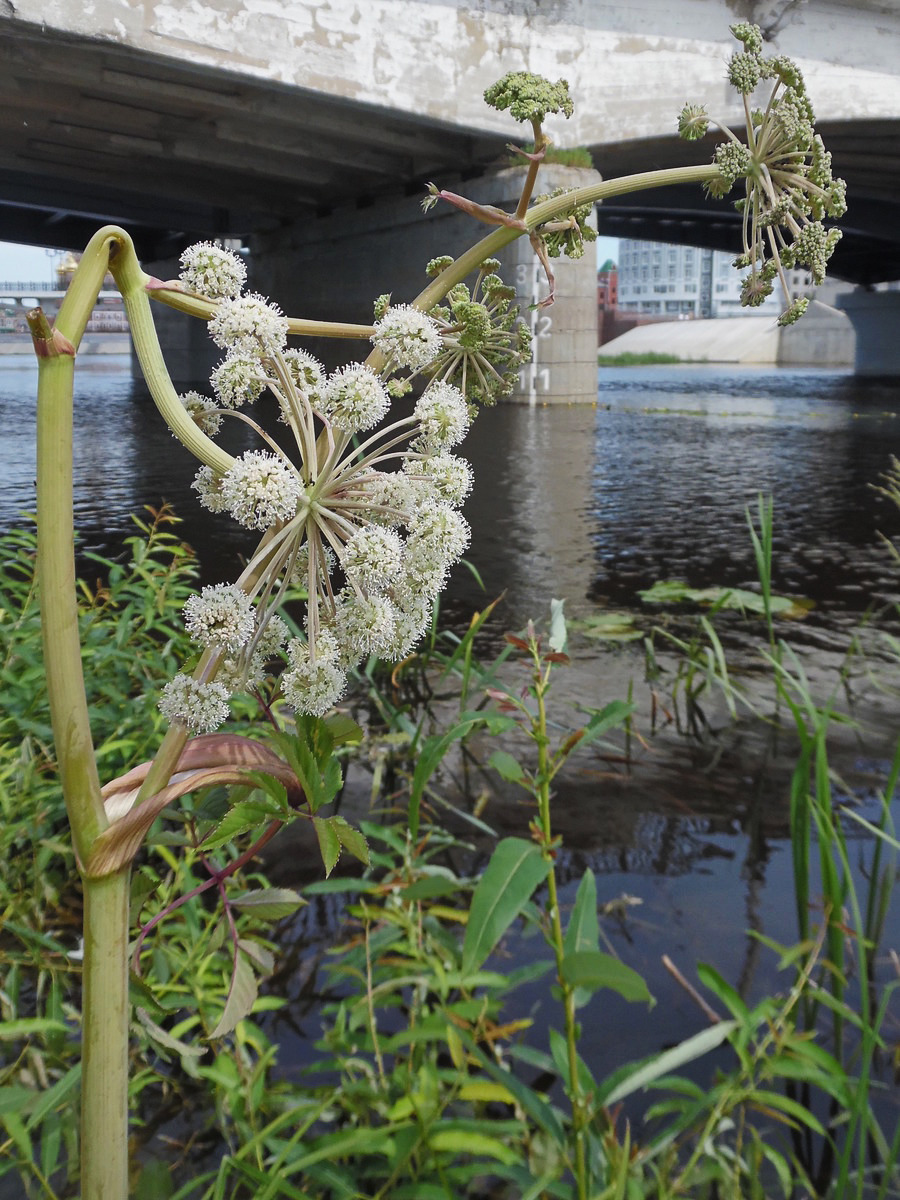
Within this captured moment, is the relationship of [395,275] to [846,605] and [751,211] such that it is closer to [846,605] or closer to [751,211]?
[846,605]

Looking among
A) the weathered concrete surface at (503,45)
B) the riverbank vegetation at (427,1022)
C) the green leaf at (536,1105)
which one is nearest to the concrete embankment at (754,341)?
the weathered concrete surface at (503,45)

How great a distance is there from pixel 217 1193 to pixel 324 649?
44.5 inches

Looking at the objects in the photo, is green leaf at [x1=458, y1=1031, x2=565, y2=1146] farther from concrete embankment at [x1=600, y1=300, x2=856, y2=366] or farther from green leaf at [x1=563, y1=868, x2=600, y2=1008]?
concrete embankment at [x1=600, y1=300, x2=856, y2=366]

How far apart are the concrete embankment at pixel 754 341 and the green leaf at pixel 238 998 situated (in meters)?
65.0

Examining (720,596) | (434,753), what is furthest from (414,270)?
(434,753)

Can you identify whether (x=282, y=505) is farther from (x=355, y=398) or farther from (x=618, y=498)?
(x=618, y=498)

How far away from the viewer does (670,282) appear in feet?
547

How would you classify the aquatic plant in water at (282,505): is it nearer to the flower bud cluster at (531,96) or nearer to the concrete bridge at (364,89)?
the flower bud cluster at (531,96)

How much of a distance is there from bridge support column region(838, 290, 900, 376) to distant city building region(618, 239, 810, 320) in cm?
10331

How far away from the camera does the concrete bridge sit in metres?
18.3

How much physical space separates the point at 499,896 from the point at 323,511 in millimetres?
507

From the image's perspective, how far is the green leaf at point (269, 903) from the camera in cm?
115

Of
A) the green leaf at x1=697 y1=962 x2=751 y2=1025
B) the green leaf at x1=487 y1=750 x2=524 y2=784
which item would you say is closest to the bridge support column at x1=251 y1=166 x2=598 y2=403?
the green leaf at x1=487 y1=750 x2=524 y2=784

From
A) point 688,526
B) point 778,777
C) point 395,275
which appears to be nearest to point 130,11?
point 395,275
